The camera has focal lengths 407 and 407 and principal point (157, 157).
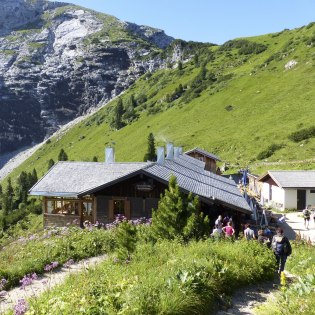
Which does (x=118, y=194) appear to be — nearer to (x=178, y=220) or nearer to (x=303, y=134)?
(x=178, y=220)

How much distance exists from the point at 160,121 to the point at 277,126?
38921mm

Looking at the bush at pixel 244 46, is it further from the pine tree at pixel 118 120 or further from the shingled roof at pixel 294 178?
the shingled roof at pixel 294 178

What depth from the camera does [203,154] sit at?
6838cm

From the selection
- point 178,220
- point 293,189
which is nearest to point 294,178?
point 293,189

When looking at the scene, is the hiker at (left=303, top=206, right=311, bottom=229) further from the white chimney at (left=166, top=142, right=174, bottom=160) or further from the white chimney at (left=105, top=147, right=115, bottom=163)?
the white chimney at (left=105, top=147, right=115, bottom=163)

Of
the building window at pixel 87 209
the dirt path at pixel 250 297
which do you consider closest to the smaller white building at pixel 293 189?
the building window at pixel 87 209

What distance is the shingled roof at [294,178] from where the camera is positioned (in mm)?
44219

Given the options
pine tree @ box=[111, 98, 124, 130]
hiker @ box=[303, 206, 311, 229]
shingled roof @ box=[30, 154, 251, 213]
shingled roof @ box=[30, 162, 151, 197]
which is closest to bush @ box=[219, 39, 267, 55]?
pine tree @ box=[111, 98, 124, 130]

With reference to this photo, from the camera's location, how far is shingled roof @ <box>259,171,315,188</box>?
4422 cm

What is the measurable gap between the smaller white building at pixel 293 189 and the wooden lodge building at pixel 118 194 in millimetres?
14898

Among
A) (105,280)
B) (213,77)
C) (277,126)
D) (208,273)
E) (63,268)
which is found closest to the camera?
(105,280)

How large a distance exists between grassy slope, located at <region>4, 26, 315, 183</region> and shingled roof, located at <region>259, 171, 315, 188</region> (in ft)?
49.8

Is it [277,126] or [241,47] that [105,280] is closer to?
[277,126]

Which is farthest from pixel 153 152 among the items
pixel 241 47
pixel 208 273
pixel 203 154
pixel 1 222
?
pixel 241 47
